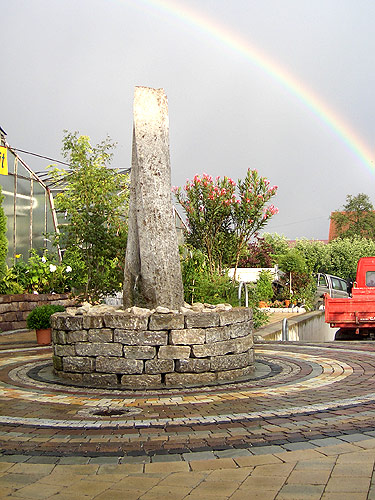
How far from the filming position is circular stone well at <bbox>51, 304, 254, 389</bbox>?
7.25 metres

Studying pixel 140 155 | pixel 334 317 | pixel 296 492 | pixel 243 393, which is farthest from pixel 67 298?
pixel 296 492

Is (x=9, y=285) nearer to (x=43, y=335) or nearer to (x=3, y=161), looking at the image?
(x=3, y=161)

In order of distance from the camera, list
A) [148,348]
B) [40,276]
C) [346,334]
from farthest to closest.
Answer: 1. [40,276]
2. [346,334]
3. [148,348]

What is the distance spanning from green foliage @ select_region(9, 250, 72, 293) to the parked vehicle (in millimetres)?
14640

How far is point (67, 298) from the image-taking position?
17.6m

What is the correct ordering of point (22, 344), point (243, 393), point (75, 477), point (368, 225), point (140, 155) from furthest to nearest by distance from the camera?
point (368, 225) → point (22, 344) → point (140, 155) → point (243, 393) → point (75, 477)

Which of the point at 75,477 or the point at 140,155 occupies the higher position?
the point at 140,155

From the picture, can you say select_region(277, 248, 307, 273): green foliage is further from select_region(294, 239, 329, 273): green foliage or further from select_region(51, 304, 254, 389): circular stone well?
select_region(51, 304, 254, 389): circular stone well

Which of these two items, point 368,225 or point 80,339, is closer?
point 80,339

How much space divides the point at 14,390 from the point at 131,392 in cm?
144

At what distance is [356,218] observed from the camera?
57125 mm

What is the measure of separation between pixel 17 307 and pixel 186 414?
37.4 ft

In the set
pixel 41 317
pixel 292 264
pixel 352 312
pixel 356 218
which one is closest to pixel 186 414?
pixel 41 317

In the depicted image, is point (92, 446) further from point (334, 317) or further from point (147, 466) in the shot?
point (334, 317)
